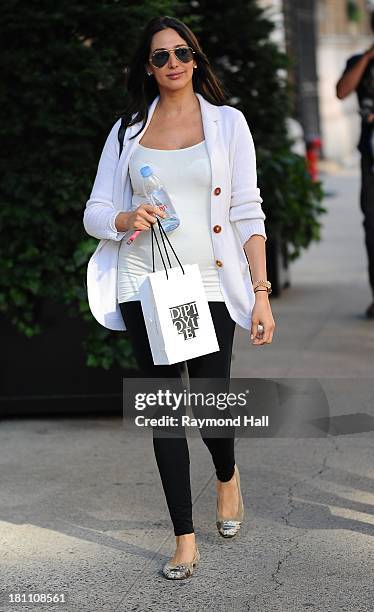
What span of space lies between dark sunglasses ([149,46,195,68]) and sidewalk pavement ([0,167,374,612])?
5.49ft

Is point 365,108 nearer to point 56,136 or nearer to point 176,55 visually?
point 56,136

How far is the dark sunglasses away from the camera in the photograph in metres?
4.30

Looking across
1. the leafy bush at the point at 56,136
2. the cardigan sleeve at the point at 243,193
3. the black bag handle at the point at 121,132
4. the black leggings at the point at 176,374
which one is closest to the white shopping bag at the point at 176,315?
the black leggings at the point at 176,374

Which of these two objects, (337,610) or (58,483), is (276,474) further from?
(337,610)

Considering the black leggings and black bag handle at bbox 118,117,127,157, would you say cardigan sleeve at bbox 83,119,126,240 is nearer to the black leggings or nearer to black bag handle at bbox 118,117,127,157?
black bag handle at bbox 118,117,127,157

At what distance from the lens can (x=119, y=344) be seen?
20.4 feet

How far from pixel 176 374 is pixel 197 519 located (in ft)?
2.79

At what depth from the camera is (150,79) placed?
4.51 meters

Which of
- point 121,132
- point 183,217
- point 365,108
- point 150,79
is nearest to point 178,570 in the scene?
point 183,217

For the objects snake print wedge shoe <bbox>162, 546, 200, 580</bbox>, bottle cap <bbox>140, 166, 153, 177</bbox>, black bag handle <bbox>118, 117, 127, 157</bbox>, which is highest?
black bag handle <bbox>118, 117, 127, 157</bbox>

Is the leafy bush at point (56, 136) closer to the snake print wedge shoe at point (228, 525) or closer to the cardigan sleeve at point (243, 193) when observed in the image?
the snake print wedge shoe at point (228, 525)

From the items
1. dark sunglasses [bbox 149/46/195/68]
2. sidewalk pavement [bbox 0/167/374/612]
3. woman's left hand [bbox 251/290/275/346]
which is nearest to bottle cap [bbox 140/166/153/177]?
dark sunglasses [bbox 149/46/195/68]

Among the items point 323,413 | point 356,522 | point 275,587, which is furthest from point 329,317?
point 275,587

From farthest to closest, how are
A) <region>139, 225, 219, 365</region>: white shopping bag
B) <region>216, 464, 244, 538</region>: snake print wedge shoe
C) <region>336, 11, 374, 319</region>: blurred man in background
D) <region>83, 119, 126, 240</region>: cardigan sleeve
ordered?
<region>336, 11, 374, 319</region>: blurred man in background < <region>216, 464, 244, 538</region>: snake print wedge shoe < <region>83, 119, 126, 240</region>: cardigan sleeve < <region>139, 225, 219, 365</region>: white shopping bag
